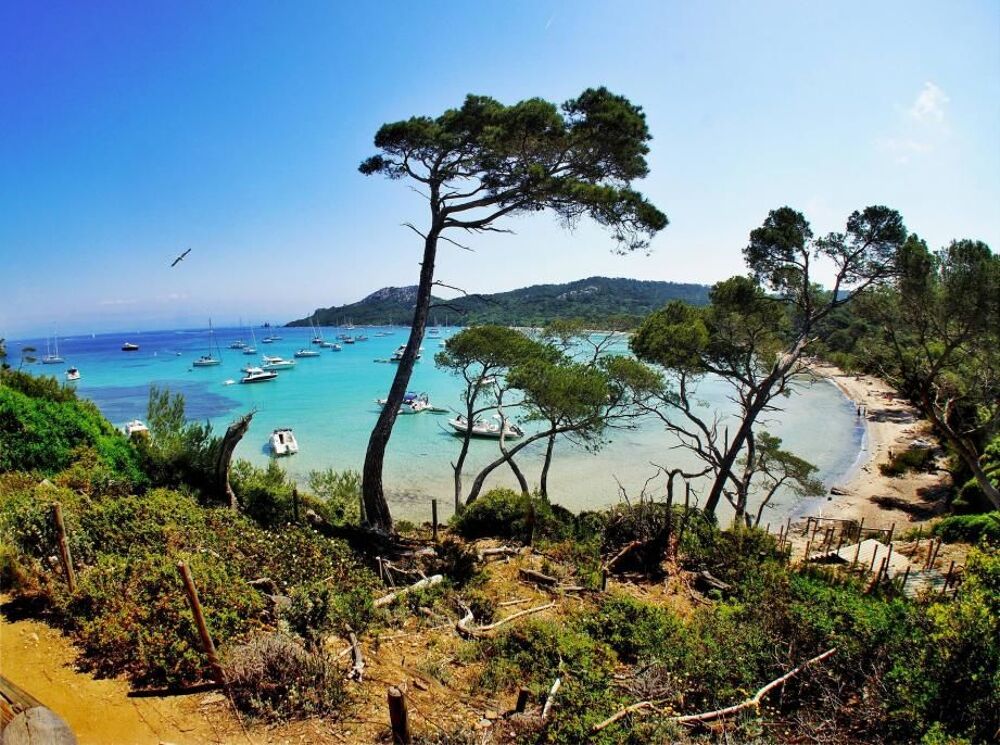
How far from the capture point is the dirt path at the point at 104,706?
359 cm

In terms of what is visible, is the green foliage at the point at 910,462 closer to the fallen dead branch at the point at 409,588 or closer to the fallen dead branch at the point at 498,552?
the fallen dead branch at the point at 498,552

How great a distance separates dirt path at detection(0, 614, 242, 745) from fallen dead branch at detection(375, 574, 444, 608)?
7.38ft

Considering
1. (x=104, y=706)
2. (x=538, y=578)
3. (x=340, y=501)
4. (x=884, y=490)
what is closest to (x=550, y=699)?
(x=104, y=706)

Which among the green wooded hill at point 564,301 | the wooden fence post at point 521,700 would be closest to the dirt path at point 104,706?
the wooden fence post at point 521,700

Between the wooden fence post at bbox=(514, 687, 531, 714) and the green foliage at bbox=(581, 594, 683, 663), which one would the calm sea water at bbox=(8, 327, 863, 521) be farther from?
the wooden fence post at bbox=(514, 687, 531, 714)

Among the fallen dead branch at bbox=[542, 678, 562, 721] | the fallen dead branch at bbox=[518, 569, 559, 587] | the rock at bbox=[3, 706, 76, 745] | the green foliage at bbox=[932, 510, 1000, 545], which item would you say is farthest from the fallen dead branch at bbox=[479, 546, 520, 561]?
the green foliage at bbox=[932, 510, 1000, 545]

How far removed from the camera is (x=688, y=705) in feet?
15.0

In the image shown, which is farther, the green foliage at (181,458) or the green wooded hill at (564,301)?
the green wooded hill at (564,301)

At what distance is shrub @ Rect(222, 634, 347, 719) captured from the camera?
3.94 metres

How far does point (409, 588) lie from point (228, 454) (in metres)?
4.08

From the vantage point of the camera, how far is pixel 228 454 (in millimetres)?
8477

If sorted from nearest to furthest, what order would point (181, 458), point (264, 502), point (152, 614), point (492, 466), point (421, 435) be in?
1. point (152, 614)
2. point (181, 458)
3. point (264, 502)
4. point (492, 466)
5. point (421, 435)

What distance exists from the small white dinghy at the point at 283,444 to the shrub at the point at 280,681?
25946 millimetres

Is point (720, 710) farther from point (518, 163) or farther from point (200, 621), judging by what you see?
point (518, 163)
